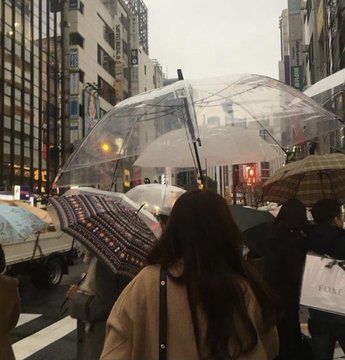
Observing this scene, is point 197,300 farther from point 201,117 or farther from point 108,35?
point 108,35

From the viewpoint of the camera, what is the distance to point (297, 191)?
595 centimetres

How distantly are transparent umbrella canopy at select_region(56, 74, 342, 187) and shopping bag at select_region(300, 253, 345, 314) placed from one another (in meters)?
2.05

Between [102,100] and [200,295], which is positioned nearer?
[200,295]

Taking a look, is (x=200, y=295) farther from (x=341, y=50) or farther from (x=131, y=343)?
(x=341, y=50)

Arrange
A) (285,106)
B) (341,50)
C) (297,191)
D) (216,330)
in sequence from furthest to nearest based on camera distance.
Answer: (341,50), (297,191), (285,106), (216,330)

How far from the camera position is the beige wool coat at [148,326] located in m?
1.79

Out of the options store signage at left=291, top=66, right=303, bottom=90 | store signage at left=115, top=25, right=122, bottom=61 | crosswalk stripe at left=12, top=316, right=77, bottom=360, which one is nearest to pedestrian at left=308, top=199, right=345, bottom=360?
crosswalk stripe at left=12, top=316, right=77, bottom=360

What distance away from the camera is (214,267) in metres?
1.90

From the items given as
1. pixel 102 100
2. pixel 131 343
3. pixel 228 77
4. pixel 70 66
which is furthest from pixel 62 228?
pixel 102 100

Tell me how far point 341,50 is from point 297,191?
2322 centimetres

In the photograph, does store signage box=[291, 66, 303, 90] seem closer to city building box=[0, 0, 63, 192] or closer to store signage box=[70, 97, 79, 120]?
store signage box=[70, 97, 79, 120]

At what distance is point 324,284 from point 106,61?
2217 inches

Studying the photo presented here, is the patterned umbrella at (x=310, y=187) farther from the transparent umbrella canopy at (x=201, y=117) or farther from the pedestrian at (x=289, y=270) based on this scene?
the pedestrian at (x=289, y=270)

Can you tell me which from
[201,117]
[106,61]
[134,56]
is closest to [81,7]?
[106,61]
